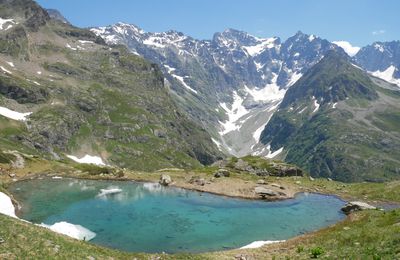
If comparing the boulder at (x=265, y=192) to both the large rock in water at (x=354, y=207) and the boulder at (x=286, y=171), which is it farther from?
the boulder at (x=286, y=171)

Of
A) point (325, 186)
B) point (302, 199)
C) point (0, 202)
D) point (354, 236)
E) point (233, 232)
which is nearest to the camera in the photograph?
point (354, 236)

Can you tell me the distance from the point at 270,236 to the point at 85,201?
3698 centimetres

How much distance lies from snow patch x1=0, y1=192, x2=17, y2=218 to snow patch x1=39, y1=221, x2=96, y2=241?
8096mm

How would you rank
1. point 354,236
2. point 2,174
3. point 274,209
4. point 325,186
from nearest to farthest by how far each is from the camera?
point 354,236 < point 274,209 < point 2,174 < point 325,186

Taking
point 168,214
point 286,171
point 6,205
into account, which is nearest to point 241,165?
point 286,171

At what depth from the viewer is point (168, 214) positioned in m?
69.4

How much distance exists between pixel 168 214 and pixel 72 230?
17.8 m

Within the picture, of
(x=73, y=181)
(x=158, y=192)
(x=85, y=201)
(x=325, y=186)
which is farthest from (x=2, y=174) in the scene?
(x=325, y=186)

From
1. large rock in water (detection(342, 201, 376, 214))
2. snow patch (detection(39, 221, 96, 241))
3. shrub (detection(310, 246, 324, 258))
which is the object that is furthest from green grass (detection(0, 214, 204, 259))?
large rock in water (detection(342, 201, 376, 214))

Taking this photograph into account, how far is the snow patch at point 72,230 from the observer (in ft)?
178

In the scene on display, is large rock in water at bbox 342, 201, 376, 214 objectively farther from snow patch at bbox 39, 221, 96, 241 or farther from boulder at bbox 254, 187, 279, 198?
snow patch at bbox 39, 221, 96, 241

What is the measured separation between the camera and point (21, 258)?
30.8 meters

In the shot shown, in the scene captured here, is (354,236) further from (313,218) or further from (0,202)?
(0,202)

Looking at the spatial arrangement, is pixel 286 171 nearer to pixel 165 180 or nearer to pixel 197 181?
pixel 197 181
